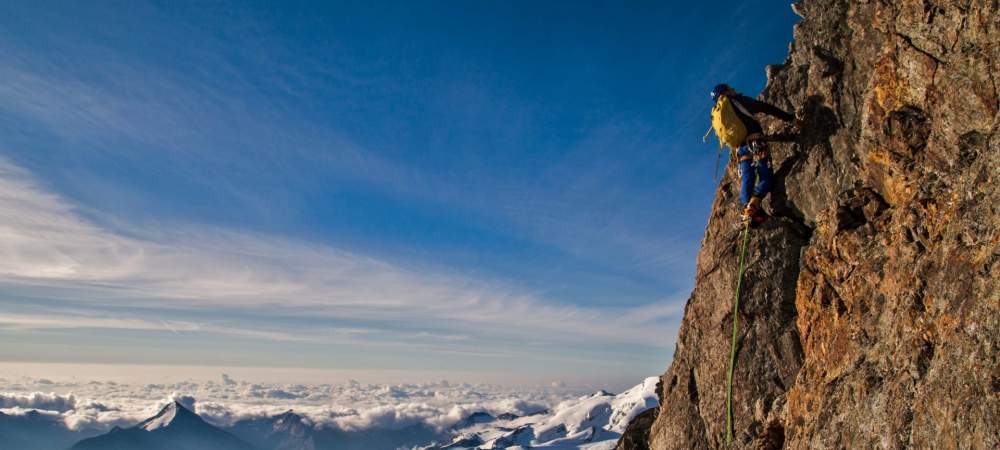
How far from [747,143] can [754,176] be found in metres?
1.33

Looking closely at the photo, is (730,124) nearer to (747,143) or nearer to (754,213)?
(747,143)

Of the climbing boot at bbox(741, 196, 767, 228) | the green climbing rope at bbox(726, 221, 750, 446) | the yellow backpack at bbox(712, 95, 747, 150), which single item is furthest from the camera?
the yellow backpack at bbox(712, 95, 747, 150)

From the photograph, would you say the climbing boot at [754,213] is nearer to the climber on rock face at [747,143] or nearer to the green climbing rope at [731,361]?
the climber on rock face at [747,143]

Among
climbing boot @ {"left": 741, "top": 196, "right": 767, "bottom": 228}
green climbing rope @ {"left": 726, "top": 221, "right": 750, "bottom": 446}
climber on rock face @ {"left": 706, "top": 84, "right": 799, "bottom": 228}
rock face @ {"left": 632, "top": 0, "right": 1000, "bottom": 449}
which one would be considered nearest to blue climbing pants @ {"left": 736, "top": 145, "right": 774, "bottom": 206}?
climber on rock face @ {"left": 706, "top": 84, "right": 799, "bottom": 228}

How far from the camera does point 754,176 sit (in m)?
21.2

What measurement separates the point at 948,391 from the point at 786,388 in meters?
8.78

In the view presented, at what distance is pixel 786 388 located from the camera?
18.6 metres

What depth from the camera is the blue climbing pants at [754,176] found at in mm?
20750

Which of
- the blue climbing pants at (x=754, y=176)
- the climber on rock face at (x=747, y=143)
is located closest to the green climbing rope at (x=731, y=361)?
the climber on rock face at (x=747, y=143)

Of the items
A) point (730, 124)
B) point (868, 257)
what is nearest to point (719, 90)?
point (730, 124)

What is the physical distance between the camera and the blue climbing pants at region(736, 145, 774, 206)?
20.8 meters

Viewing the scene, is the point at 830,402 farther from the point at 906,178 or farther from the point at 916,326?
the point at 906,178

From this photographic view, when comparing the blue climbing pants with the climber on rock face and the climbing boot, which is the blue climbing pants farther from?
the climbing boot

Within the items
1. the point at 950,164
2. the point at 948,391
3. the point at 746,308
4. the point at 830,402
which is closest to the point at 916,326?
the point at 948,391
